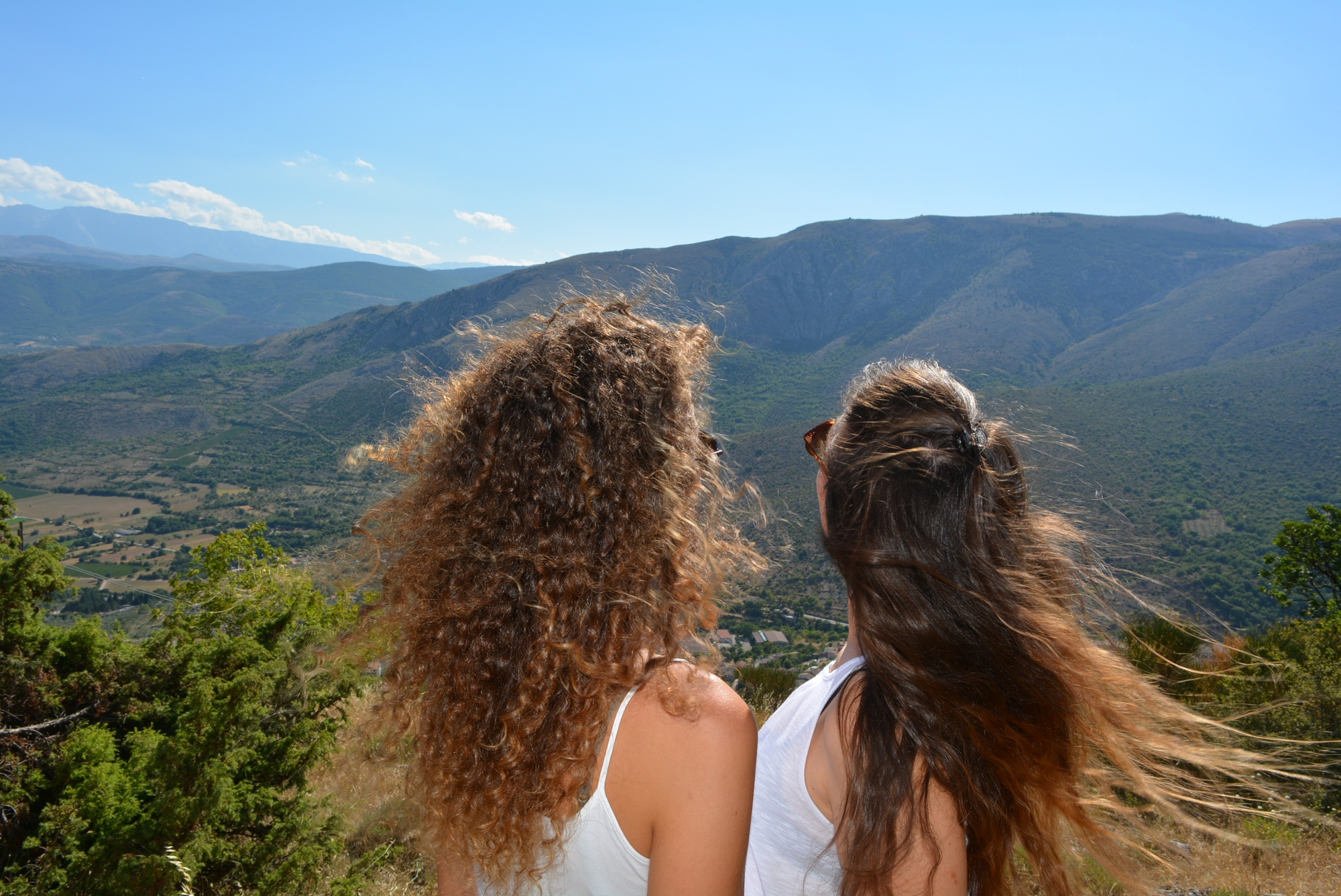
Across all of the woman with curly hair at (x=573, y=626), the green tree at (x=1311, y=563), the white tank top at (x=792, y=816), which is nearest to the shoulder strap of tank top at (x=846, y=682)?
the white tank top at (x=792, y=816)

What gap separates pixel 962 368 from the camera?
65.2 metres

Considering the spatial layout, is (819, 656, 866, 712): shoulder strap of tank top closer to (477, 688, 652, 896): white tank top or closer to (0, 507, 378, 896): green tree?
(477, 688, 652, 896): white tank top

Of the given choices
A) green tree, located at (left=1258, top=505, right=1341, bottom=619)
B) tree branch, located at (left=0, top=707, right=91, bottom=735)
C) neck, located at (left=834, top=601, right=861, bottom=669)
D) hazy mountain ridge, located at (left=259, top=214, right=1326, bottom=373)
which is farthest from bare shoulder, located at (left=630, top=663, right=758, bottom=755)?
hazy mountain ridge, located at (left=259, top=214, right=1326, bottom=373)

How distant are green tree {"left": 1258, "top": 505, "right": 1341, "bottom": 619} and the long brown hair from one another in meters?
19.2

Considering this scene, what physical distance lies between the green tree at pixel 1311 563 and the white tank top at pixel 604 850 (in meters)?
20.1

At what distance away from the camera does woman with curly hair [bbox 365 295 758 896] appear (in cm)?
101

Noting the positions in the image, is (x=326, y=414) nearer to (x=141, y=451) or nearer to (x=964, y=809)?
(x=141, y=451)

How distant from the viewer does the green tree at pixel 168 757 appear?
9.80 ft

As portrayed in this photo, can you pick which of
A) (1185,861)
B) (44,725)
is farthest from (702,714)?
(44,725)

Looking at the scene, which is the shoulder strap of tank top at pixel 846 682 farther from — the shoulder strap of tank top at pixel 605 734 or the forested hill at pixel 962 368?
the forested hill at pixel 962 368

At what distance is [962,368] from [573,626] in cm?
7090

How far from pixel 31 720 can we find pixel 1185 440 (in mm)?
55064

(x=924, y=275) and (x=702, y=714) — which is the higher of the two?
(x=924, y=275)

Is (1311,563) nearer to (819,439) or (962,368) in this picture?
(819,439)
